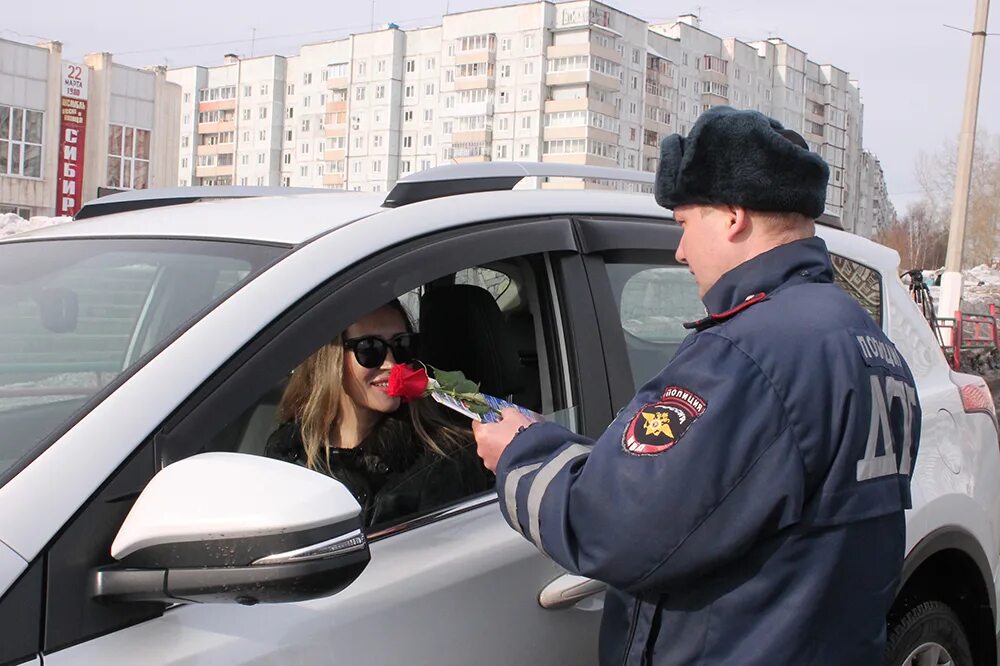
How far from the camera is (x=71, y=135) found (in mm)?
43188

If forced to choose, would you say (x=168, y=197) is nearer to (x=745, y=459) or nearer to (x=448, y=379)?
(x=448, y=379)

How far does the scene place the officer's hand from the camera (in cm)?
175

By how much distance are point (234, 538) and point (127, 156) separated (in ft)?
153

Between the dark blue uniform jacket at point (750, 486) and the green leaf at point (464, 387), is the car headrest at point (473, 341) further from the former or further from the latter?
the dark blue uniform jacket at point (750, 486)

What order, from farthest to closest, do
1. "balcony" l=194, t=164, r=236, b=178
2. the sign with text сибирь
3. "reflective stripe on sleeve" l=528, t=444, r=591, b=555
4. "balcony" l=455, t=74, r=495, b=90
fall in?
"balcony" l=194, t=164, r=236, b=178, "balcony" l=455, t=74, r=495, b=90, the sign with text сибирь, "reflective stripe on sleeve" l=528, t=444, r=591, b=555

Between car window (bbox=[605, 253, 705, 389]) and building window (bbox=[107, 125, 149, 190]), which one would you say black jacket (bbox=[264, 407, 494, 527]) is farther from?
building window (bbox=[107, 125, 149, 190])

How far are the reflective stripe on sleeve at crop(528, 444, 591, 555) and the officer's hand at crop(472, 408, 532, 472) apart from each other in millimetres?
117

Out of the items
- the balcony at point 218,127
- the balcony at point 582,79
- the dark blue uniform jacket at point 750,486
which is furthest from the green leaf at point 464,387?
the balcony at point 218,127

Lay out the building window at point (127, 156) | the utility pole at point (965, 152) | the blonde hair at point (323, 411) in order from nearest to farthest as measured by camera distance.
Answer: the blonde hair at point (323, 411)
the utility pole at point (965, 152)
the building window at point (127, 156)

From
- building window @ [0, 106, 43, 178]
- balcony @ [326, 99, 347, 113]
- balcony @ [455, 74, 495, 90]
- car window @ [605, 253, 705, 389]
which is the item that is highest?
balcony @ [455, 74, 495, 90]

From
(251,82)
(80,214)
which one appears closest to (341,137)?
(251,82)

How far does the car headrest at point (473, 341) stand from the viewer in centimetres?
256

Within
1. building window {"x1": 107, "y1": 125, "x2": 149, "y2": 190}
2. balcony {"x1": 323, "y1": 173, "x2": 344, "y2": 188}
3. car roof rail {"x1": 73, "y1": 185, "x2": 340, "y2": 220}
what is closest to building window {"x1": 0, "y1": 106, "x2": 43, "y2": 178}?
building window {"x1": 107, "y1": 125, "x2": 149, "y2": 190}

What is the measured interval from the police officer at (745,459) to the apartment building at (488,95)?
7497 cm
